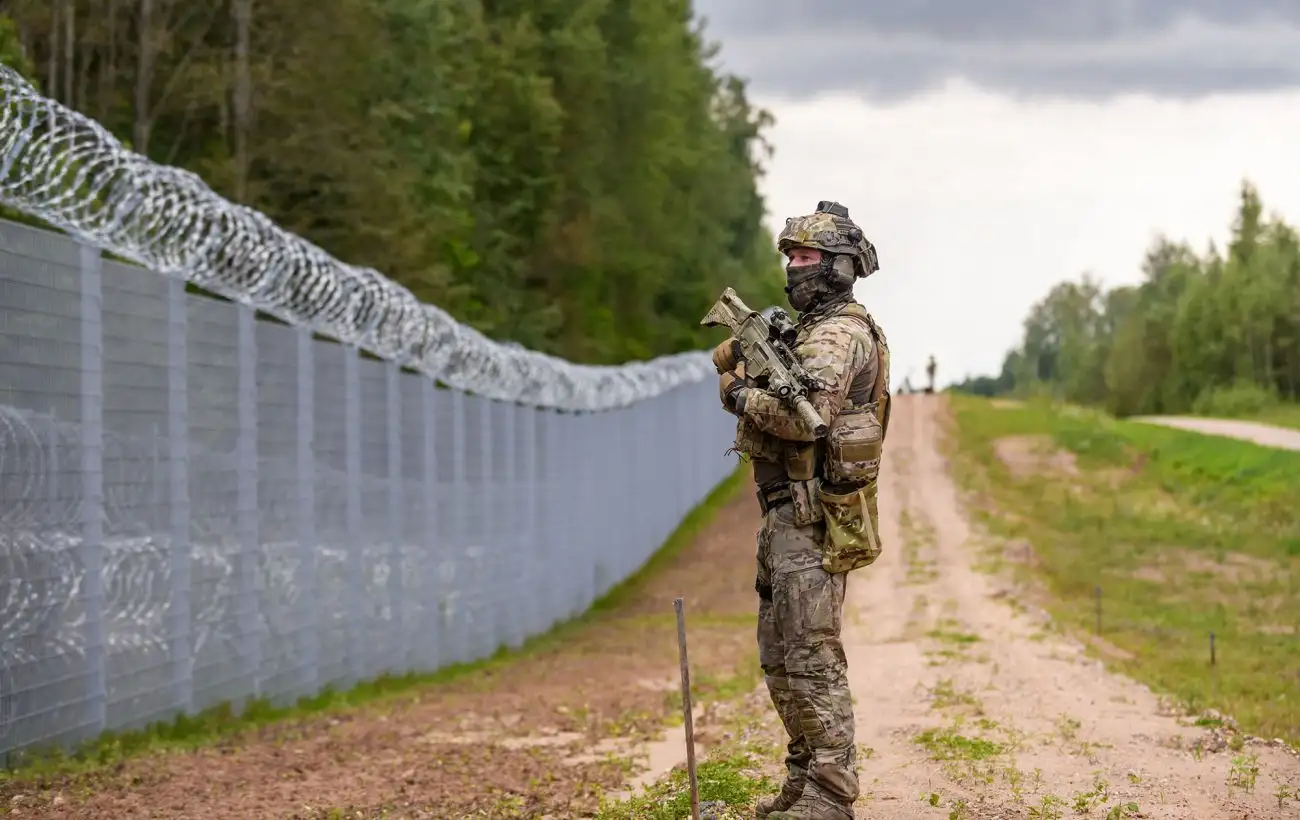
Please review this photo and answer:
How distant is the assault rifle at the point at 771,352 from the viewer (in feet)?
20.5

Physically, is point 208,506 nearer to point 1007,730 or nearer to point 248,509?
point 248,509

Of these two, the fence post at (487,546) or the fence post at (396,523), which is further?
the fence post at (487,546)

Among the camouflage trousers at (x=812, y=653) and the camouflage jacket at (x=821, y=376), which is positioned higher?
the camouflage jacket at (x=821, y=376)

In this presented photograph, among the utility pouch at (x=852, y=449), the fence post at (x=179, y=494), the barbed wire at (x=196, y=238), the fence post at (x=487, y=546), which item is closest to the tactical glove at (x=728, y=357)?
the utility pouch at (x=852, y=449)

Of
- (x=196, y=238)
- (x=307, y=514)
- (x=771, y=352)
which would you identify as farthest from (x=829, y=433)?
(x=307, y=514)

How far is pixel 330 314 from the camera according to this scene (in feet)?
41.2

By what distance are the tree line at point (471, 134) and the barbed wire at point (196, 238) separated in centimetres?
362

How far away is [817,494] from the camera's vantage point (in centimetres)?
648

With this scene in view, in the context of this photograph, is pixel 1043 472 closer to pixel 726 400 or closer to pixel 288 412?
pixel 288 412

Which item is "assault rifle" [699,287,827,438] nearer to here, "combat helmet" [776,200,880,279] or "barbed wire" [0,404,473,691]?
"combat helmet" [776,200,880,279]

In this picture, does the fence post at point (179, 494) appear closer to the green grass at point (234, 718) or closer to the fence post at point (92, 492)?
the green grass at point (234, 718)

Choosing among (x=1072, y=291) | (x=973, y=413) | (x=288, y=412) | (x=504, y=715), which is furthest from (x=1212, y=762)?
(x=1072, y=291)

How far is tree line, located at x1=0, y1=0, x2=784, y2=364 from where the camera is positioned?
23406mm

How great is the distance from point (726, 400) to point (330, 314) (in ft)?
21.7
